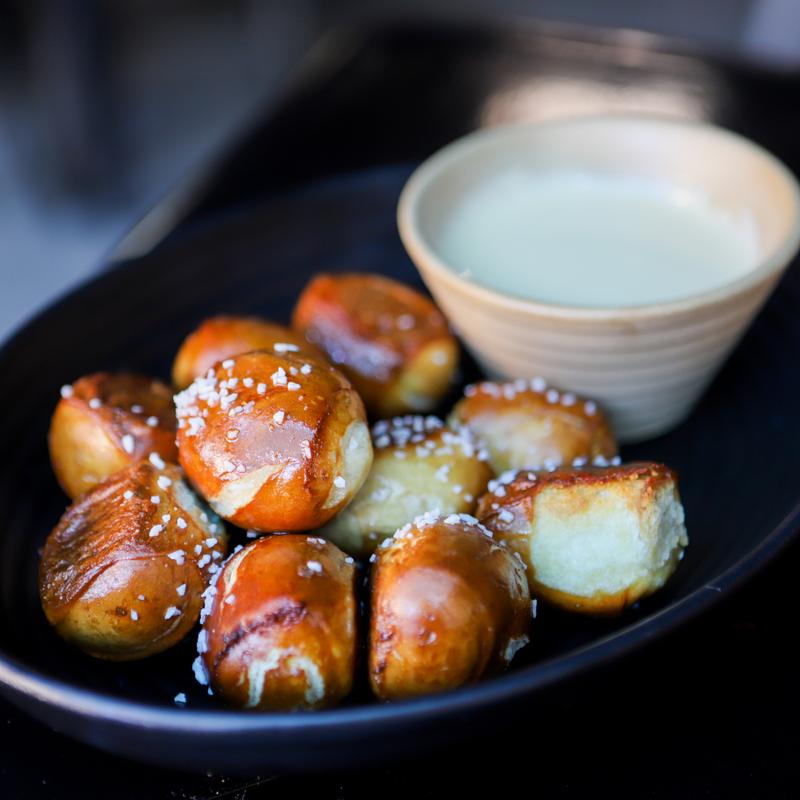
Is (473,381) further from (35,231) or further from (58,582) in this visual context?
(35,231)

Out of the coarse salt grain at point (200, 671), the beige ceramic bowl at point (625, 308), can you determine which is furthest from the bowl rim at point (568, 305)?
the coarse salt grain at point (200, 671)

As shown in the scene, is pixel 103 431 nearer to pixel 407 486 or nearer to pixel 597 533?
pixel 407 486

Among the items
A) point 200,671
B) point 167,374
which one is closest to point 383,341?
point 167,374

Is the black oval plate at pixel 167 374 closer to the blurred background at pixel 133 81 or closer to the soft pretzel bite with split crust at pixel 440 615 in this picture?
the soft pretzel bite with split crust at pixel 440 615

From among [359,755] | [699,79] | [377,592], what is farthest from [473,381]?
[699,79]

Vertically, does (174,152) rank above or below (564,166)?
below

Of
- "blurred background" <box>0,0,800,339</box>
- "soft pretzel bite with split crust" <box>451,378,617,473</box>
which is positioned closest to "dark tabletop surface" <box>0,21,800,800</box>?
"soft pretzel bite with split crust" <box>451,378,617,473</box>

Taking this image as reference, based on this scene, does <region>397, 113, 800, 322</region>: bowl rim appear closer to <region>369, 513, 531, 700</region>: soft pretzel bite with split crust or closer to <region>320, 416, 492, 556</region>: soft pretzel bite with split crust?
<region>320, 416, 492, 556</region>: soft pretzel bite with split crust
